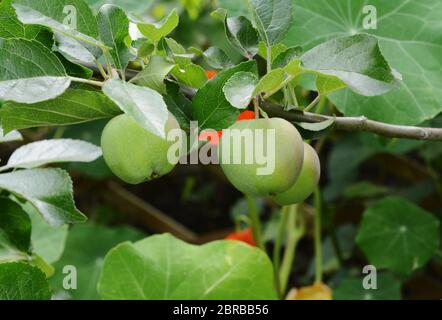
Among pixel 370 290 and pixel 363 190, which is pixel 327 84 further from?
pixel 363 190

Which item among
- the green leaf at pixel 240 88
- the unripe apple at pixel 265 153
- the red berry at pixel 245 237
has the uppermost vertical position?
the red berry at pixel 245 237

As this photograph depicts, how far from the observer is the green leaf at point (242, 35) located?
583 mm

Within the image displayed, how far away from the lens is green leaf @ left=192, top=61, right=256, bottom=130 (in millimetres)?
540

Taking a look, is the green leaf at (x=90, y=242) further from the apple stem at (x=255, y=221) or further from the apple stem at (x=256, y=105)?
the apple stem at (x=256, y=105)

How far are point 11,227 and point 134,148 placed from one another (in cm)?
24

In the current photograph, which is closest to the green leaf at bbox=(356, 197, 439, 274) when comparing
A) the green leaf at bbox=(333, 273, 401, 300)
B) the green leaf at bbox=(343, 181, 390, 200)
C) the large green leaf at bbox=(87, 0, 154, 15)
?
the green leaf at bbox=(333, 273, 401, 300)

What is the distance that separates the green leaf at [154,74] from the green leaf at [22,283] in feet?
0.73

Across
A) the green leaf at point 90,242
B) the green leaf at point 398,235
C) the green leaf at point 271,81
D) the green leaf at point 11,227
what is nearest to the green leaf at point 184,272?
the green leaf at point 11,227

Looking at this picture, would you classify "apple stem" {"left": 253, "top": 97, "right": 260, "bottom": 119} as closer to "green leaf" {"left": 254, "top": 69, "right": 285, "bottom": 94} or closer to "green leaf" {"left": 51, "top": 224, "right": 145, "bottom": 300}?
"green leaf" {"left": 254, "top": 69, "right": 285, "bottom": 94}

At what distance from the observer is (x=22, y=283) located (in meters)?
0.64

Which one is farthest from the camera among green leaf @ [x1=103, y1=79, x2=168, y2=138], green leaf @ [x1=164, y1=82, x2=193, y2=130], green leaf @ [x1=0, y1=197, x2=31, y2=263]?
green leaf @ [x1=0, y1=197, x2=31, y2=263]

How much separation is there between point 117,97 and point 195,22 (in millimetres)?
1303

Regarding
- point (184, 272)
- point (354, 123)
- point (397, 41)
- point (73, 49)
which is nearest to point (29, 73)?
point (73, 49)

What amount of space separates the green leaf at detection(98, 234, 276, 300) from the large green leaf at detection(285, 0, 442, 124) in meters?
0.23
